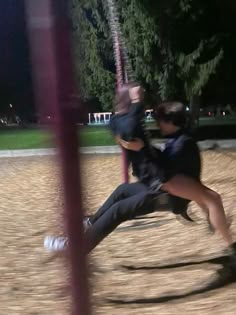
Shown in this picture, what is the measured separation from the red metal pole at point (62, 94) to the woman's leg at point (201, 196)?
300 centimetres

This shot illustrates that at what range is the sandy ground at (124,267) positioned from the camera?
4469mm

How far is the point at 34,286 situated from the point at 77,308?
284cm

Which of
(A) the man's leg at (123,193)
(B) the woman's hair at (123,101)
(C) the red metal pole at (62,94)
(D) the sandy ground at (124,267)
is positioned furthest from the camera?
(B) the woman's hair at (123,101)

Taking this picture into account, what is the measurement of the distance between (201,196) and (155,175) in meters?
0.38

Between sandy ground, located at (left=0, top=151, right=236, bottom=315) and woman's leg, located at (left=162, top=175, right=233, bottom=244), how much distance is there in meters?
0.29

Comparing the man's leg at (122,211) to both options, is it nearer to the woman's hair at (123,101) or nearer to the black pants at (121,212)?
the black pants at (121,212)

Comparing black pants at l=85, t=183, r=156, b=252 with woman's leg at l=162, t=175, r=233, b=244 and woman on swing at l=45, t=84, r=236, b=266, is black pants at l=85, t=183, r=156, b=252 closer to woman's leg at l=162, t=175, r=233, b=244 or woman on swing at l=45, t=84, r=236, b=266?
woman on swing at l=45, t=84, r=236, b=266

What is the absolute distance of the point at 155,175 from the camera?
5398 mm

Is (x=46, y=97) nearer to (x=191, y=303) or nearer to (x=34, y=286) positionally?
(x=191, y=303)

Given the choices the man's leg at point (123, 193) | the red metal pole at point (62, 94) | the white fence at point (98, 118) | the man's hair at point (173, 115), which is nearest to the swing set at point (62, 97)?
→ the red metal pole at point (62, 94)

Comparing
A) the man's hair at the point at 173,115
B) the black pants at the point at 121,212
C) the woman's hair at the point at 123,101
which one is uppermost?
the woman's hair at the point at 123,101

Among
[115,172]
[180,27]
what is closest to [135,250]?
[115,172]

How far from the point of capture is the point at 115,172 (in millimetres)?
14258

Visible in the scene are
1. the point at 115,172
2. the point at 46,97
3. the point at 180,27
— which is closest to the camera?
the point at 46,97
